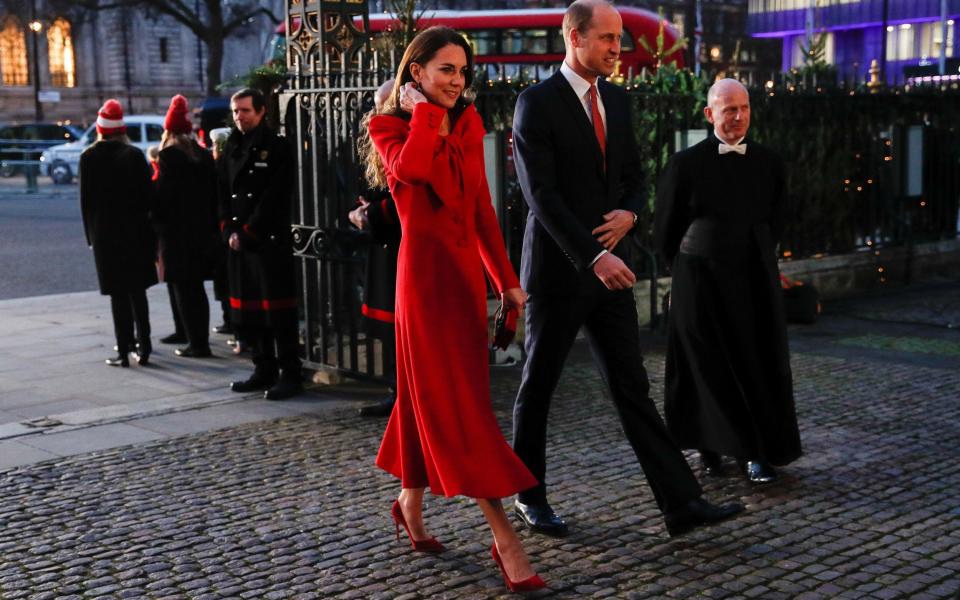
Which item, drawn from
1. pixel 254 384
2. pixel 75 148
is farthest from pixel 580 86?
pixel 75 148

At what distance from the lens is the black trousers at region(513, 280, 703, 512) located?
15.5 ft

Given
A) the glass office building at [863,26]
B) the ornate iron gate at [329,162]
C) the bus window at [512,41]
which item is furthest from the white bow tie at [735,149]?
the glass office building at [863,26]

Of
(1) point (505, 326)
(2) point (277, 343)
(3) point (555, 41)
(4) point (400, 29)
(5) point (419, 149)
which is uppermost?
(3) point (555, 41)

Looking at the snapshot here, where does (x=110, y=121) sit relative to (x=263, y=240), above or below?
above

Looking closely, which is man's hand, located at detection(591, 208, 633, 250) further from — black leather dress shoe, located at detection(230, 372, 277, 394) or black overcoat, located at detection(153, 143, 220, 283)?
black overcoat, located at detection(153, 143, 220, 283)

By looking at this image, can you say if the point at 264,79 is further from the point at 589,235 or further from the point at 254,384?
the point at 589,235

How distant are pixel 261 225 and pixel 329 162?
2.25 feet

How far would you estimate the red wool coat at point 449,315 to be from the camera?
4324 millimetres

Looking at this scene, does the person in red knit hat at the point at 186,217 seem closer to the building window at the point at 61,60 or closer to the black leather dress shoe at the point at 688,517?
the black leather dress shoe at the point at 688,517

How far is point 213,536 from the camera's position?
16.3ft

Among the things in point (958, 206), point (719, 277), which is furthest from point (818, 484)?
point (958, 206)

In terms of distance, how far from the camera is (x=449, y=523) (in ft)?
16.7

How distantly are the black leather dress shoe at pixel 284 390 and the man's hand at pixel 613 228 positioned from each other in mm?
3414

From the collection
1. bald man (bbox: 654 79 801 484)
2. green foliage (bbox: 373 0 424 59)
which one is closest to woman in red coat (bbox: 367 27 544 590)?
bald man (bbox: 654 79 801 484)
